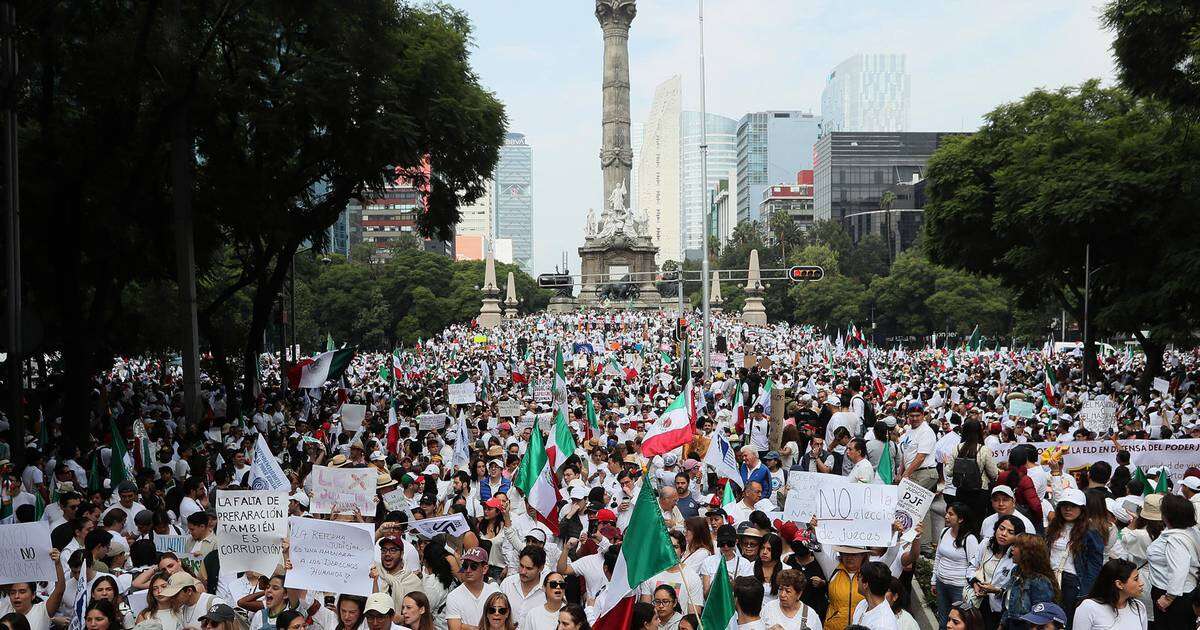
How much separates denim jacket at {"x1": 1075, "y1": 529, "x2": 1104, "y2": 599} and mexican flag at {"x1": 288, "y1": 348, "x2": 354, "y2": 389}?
16486 mm

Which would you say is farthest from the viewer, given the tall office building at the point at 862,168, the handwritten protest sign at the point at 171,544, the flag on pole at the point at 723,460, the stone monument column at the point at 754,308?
the tall office building at the point at 862,168

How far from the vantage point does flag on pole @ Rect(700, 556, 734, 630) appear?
20.9 ft

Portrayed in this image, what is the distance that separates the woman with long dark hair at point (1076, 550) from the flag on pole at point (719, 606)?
2.56m

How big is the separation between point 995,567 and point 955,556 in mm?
494

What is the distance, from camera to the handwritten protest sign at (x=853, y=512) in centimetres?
798

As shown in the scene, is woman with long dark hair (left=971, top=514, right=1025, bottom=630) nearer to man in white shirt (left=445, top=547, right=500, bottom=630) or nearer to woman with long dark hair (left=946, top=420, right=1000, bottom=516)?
woman with long dark hair (left=946, top=420, right=1000, bottom=516)

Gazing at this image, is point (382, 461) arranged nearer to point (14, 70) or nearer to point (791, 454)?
point (791, 454)

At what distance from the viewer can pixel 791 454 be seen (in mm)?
13617

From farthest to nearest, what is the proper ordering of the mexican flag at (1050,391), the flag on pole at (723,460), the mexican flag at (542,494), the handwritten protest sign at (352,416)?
the mexican flag at (1050,391), the handwritten protest sign at (352,416), the flag on pole at (723,460), the mexican flag at (542,494)

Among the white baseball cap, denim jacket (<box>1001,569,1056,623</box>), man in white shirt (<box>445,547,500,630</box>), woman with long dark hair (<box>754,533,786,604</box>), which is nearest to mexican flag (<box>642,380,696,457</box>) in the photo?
woman with long dark hair (<box>754,533,786,604</box>)

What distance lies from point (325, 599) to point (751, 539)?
2.90 meters

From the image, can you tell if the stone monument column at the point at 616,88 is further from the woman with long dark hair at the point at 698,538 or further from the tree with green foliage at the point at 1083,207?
the woman with long dark hair at the point at 698,538

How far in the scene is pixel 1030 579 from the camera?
22.3 feet

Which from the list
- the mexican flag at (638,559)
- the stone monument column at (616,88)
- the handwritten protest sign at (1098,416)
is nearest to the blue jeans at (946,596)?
the mexican flag at (638,559)
